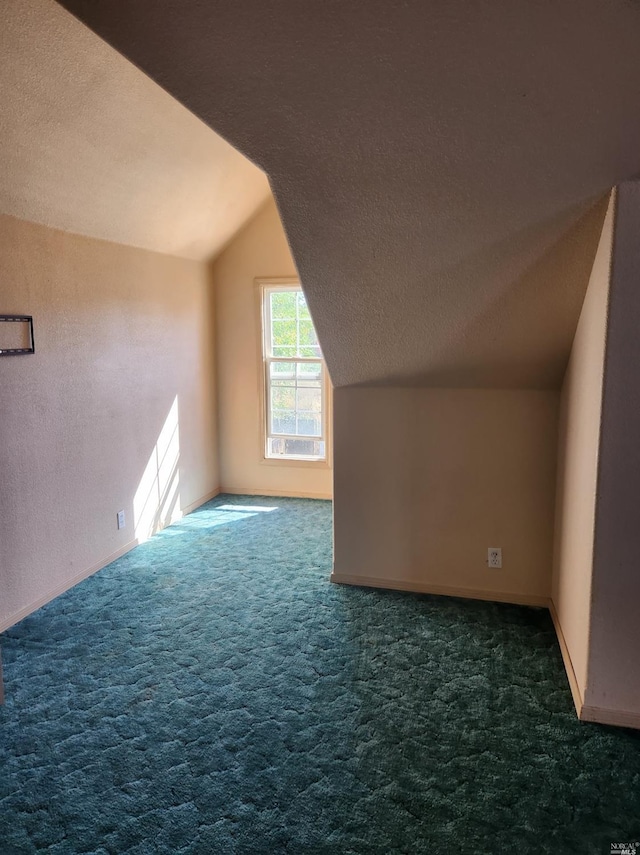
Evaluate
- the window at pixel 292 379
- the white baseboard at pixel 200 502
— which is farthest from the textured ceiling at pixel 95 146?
the white baseboard at pixel 200 502

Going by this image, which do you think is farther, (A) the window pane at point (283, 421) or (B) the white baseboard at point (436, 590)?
(A) the window pane at point (283, 421)

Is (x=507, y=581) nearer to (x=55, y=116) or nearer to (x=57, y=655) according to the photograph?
(x=57, y=655)

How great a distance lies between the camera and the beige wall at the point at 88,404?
3018 mm

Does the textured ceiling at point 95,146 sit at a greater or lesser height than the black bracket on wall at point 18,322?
greater

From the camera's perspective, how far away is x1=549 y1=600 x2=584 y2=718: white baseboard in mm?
2307

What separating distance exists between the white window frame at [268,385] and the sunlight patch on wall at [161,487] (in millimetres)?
852

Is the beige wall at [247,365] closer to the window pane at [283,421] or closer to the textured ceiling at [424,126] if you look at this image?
the window pane at [283,421]

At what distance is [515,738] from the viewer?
2.17 metres

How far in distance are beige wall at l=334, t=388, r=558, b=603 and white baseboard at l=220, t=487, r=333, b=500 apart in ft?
5.59

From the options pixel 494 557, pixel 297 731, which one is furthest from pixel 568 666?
pixel 297 731

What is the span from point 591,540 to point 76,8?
2.38 metres

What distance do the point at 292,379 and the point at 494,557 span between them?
248 centimetres

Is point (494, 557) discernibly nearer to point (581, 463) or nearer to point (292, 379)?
point (581, 463)

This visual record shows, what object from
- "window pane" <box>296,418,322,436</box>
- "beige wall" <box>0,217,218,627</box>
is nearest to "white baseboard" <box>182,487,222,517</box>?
"beige wall" <box>0,217,218,627</box>
